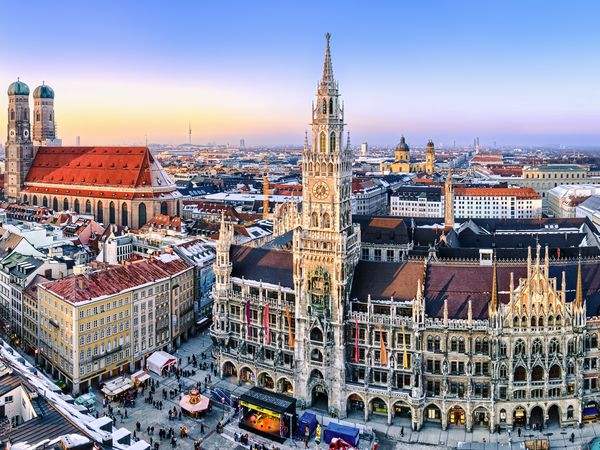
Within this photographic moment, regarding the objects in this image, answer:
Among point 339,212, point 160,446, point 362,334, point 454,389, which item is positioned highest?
point 339,212

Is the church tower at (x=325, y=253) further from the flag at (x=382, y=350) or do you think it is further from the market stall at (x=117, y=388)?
the market stall at (x=117, y=388)

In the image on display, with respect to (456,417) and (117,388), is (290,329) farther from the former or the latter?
(117,388)

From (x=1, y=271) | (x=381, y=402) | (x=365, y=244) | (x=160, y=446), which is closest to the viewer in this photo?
(x=160, y=446)

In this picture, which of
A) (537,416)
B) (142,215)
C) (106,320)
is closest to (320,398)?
(537,416)

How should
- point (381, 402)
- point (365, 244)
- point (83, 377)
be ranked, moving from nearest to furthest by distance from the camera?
point (381, 402), point (83, 377), point (365, 244)

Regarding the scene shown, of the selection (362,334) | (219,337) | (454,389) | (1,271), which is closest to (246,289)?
(219,337)

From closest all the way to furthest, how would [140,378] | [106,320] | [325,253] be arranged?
[325,253]
[140,378]
[106,320]

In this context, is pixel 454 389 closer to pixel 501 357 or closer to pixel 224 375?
pixel 501 357
